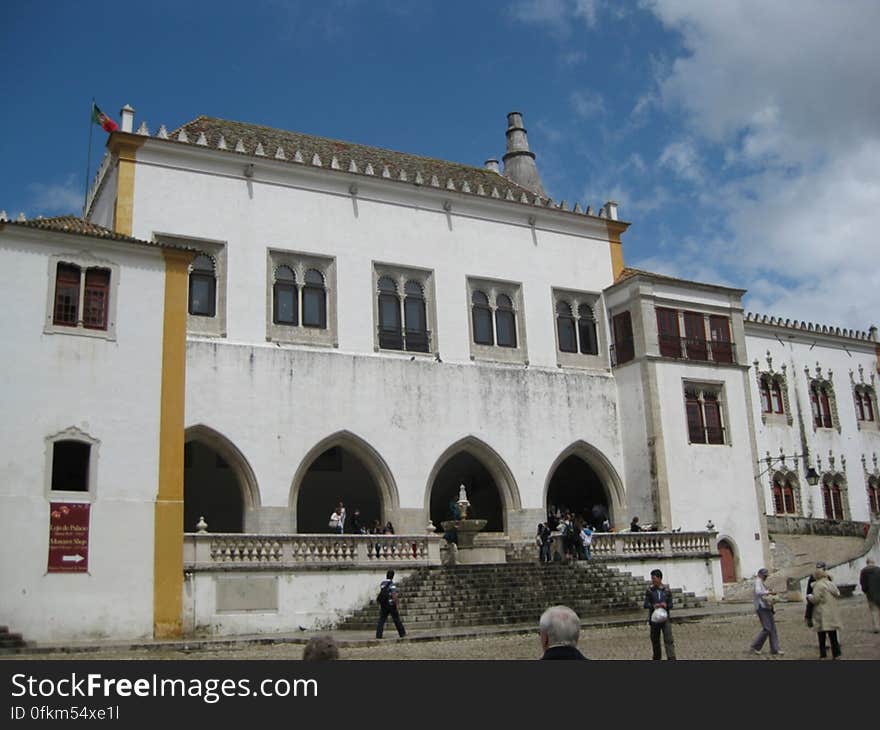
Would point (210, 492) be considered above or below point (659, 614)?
above

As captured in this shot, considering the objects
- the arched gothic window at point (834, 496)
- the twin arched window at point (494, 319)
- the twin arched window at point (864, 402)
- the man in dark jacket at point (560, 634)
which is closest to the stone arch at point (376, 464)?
the twin arched window at point (494, 319)

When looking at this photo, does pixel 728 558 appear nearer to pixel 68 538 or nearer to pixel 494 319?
pixel 494 319

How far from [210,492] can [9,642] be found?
1055cm

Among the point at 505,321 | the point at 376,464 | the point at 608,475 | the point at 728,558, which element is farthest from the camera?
the point at 608,475

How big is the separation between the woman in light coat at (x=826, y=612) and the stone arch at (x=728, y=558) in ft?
46.8

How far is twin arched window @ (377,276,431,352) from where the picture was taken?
1003 inches

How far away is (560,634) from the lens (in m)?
4.91

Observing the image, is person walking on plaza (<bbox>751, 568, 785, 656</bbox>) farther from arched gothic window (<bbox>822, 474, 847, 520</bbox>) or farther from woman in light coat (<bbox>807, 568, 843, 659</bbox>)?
arched gothic window (<bbox>822, 474, 847, 520</bbox>)

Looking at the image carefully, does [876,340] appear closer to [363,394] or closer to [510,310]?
[510,310]

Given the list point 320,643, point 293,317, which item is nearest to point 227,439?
point 293,317

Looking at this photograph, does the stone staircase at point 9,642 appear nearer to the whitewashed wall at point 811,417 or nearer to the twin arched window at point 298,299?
the twin arched window at point 298,299

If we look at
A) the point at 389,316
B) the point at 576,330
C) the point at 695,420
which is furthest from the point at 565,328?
the point at 389,316

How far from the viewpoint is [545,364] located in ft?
90.9

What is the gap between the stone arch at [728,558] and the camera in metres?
26.8
